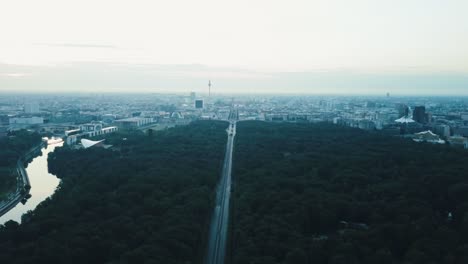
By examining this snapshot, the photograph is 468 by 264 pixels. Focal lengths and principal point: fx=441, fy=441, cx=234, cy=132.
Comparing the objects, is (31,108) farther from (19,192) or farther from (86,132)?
(19,192)

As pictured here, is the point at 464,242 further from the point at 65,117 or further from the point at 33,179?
the point at 65,117

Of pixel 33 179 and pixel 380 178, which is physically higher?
pixel 380 178

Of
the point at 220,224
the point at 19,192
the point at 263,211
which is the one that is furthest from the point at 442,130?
the point at 19,192

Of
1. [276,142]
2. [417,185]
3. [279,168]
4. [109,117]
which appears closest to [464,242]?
[417,185]

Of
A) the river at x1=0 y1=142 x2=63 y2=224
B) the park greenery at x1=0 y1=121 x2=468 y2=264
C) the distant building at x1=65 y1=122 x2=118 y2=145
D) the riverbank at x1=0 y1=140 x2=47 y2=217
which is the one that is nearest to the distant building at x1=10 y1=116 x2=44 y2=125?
the distant building at x1=65 y1=122 x2=118 y2=145

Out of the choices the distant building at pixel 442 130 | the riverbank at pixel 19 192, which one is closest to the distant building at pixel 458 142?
the distant building at pixel 442 130

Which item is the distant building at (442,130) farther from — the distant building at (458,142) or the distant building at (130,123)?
the distant building at (130,123)

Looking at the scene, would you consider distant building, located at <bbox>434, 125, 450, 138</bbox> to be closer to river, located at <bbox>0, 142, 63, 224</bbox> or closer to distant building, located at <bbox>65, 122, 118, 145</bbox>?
distant building, located at <bbox>65, 122, 118, 145</bbox>
